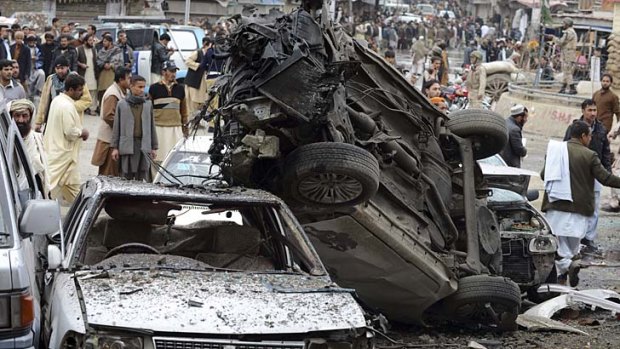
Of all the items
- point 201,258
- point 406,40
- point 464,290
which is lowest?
point 406,40

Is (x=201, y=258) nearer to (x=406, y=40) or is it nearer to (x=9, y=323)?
(x=9, y=323)

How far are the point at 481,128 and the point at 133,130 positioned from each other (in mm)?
4447

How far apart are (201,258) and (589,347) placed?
138 inches

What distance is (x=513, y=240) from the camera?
11.0 meters

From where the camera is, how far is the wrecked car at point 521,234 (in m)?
11.0

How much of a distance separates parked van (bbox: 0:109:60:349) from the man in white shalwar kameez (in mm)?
6555

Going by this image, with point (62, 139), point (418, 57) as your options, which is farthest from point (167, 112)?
point (418, 57)

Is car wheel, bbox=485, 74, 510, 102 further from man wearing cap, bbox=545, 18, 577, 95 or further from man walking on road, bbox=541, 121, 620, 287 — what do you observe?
man walking on road, bbox=541, 121, 620, 287

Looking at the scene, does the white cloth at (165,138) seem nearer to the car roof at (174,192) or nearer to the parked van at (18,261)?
the car roof at (174,192)

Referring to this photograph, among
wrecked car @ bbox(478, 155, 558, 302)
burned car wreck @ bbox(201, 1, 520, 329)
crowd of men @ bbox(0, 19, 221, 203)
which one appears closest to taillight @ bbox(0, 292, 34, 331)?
burned car wreck @ bbox(201, 1, 520, 329)

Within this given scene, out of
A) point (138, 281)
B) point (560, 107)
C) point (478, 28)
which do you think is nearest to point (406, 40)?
point (478, 28)

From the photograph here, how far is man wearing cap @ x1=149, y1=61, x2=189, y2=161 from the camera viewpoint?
49.6ft

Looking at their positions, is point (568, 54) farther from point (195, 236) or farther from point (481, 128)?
point (195, 236)

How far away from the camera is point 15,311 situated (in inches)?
232
